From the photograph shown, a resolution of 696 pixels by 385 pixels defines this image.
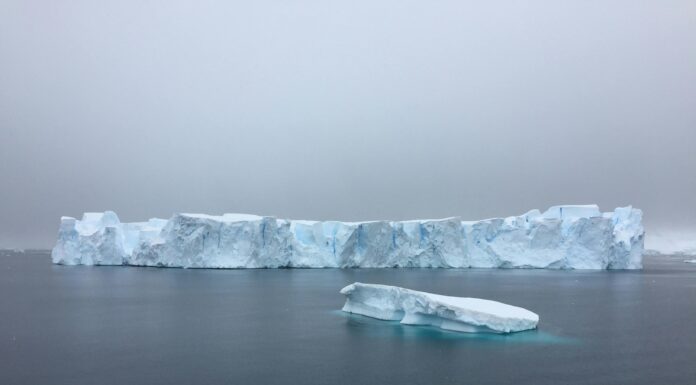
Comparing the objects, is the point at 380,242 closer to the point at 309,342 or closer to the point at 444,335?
the point at 444,335

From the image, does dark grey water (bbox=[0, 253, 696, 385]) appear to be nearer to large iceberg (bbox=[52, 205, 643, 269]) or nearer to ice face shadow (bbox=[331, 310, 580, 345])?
ice face shadow (bbox=[331, 310, 580, 345])

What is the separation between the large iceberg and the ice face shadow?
11.7 metres

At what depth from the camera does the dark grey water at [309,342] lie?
5559 millimetres

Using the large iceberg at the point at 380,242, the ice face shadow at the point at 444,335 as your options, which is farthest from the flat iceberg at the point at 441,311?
the large iceberg at the point at 380,242

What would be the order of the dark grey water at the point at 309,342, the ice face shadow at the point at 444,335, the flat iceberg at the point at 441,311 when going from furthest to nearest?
the flat iceberg at the point at 441,311
the ice face shadow at the point at 444,335
the dark grey water at the point at 309,342

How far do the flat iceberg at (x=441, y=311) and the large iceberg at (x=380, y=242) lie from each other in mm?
10893

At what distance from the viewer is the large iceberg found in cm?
1998

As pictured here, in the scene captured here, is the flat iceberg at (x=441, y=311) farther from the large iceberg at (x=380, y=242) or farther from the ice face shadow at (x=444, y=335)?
the large iceberg at (x=380, y=242)

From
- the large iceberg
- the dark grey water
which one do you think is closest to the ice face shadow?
the dark grey water

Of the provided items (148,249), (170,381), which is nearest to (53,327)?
(170,381)

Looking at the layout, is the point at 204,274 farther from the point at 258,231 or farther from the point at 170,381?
the point at 170,381

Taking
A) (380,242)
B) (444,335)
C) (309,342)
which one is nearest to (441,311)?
(444,335)

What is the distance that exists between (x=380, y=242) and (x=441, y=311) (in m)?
13.3

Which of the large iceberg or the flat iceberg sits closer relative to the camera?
the flat iceberg
